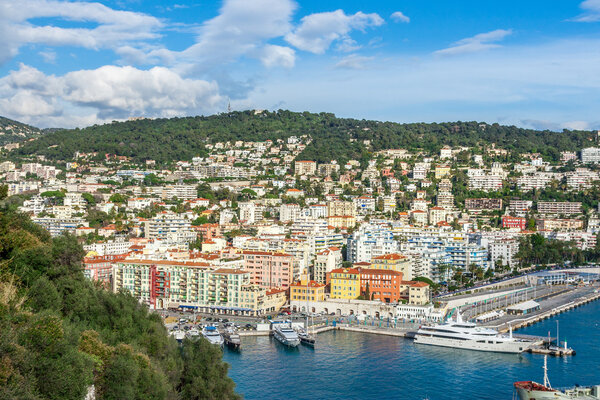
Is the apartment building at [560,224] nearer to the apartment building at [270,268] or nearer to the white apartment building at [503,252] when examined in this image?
the white apartment building at [503,252]

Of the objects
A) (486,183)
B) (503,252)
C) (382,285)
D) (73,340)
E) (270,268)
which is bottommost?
(382,285)

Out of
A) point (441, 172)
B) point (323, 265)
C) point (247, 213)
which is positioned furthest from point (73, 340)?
point (441, 172)

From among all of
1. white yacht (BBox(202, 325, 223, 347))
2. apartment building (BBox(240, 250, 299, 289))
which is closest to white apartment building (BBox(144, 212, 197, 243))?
apartment building (BBox(240, 250, 299, 289))

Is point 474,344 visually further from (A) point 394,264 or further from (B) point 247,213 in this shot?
(B) point 247,213

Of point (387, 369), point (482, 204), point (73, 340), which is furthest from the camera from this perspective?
point (482, 204)

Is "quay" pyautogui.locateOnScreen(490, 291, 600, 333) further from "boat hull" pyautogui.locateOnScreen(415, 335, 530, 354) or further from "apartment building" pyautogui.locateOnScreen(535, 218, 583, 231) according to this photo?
"apartment building" pyautogui.locateOnScreen(535, 218, 583, 231)
